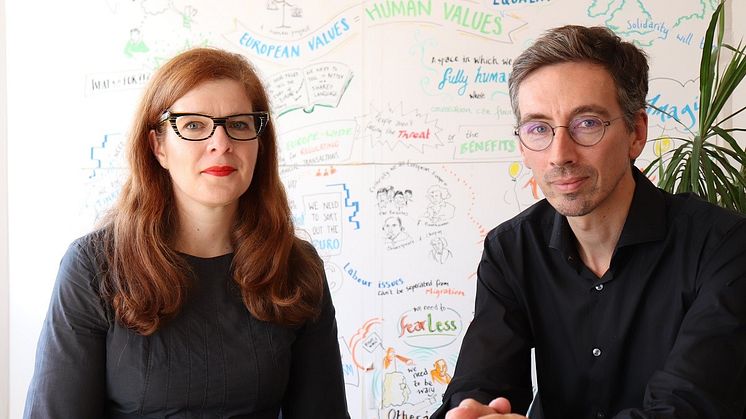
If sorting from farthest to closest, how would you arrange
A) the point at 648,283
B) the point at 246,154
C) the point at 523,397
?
the point at 246,154 < the point at 523,397 < the point at 648,283

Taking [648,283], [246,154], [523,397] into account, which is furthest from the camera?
[246,154]

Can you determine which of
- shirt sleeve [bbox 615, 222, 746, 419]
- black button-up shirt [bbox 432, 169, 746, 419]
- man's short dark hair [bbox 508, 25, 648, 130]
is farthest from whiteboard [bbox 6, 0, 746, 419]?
shirt sleeve [bbox 615, 222, 746, 419]

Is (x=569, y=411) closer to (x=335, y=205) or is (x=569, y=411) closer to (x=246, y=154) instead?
(x=246, y=154)

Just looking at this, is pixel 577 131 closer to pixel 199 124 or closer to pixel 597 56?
pixel 597 56

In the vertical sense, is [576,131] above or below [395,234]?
above

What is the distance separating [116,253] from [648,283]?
3.79 ft

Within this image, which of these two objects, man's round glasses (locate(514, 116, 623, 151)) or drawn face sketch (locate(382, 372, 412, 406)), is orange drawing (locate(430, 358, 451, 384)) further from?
man's round glasses (locate(514, 116, 623, 151))

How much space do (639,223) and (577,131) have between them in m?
0.23

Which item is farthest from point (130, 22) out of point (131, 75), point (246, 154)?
point (246, 154)

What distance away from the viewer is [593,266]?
174 cm

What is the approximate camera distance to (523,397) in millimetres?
1765

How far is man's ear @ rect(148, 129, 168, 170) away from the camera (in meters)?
1.91

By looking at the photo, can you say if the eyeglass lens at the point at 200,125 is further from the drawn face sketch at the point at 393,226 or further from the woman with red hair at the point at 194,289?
the drawn face sketch at the point at 393,226

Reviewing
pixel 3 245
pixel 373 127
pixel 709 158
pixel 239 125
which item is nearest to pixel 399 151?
pixel 373 127
